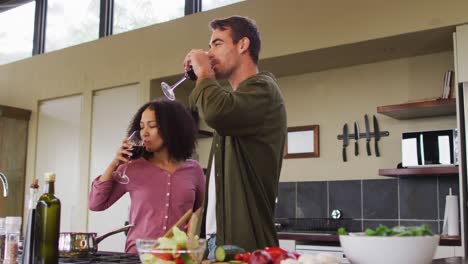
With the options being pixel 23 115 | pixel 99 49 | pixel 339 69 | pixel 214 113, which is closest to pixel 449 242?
pixel 339 69

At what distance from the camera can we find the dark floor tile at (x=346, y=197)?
4125mm

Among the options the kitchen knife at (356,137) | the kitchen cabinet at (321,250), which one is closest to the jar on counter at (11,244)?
the kitchen cabinet at (321,250)

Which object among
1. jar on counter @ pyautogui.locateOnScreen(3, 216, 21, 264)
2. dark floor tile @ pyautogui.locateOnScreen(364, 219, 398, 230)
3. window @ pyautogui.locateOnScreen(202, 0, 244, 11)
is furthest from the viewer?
window @ pyautogui.locateOnScreen(202, 0, 244, 11)

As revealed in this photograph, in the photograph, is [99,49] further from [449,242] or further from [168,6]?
[449,242]

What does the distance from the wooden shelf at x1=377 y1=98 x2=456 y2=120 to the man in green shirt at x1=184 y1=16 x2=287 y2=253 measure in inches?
86.3

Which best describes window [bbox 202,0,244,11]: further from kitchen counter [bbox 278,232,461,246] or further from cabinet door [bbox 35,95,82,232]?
kitchen counter [bbox 278,232,461,246]

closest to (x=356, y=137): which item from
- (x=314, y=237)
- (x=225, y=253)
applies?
(x=314, y=237)

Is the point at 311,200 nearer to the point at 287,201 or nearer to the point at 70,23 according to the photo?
the point at 287,201

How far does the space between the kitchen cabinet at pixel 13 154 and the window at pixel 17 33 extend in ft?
3.22

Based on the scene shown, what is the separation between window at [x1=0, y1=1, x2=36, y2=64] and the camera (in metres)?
6.62

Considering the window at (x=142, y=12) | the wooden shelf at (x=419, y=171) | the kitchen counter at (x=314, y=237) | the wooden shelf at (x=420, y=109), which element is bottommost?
the kitchen counter at (x=314, y=237)

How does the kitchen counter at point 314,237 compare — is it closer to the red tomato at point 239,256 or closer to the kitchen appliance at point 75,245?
the kitchen appliance at point 75,245

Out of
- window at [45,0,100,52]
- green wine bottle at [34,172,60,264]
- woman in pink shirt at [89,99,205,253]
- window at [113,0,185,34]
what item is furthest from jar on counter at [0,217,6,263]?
window at [45,0,100,52]

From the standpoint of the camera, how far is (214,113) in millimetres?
1464
